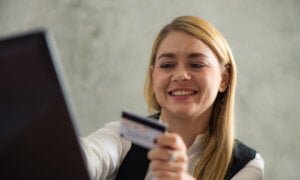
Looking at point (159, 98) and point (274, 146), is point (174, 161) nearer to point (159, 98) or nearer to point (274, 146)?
point (159, 98)

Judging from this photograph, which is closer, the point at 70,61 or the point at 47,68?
the point at 47,68

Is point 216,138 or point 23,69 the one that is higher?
point 23,69

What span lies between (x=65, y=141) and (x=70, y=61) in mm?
1213

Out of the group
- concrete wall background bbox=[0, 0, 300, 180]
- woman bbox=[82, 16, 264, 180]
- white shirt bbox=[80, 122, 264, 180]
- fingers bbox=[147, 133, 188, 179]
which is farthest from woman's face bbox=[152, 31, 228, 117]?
concrete wall background bbox=[0, 0, 300, 180]

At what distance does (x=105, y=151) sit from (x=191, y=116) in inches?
9.2

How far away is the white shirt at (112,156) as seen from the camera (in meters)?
0.85

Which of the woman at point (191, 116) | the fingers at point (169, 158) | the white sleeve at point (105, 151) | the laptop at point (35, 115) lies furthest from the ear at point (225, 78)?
the laptop at point (35, 115)

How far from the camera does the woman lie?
0.90 m

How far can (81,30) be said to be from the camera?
1.50 m

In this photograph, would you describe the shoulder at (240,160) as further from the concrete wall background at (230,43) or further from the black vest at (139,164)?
the concrete wall background at (230,43)

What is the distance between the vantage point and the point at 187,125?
0.97m

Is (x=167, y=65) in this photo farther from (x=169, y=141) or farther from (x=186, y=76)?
(x=169, y=141)

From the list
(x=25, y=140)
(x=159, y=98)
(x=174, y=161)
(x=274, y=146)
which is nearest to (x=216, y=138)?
(x=159, y=98)

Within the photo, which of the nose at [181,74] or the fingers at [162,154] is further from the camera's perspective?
the nose at [181,74]
